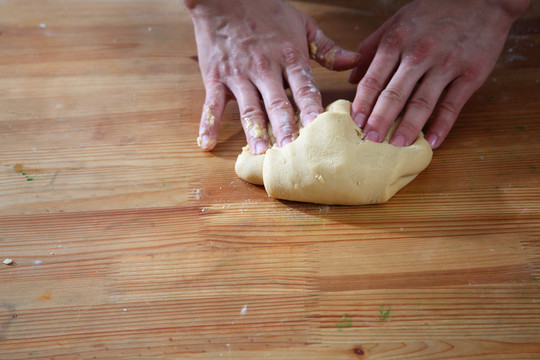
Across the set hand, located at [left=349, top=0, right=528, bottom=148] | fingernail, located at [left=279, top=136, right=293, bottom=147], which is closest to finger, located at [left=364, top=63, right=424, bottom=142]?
hand, located at [left=349, top=0, right=528, bottom=148]

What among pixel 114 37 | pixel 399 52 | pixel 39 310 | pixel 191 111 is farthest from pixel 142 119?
pixel 399 52

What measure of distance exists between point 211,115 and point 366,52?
23.7 inches

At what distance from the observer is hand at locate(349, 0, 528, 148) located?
1.33 m

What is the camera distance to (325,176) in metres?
1.20

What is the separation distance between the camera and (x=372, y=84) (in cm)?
139

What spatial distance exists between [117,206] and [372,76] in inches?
35.7

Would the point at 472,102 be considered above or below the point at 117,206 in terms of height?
above

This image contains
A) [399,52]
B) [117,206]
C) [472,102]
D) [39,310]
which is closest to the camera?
[39,310]

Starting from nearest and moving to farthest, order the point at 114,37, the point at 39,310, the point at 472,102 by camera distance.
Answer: the point at 39,310 → the point at 472,102 → the point at 114,37

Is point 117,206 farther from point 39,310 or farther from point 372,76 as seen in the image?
point 372,76

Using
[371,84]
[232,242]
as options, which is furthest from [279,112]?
[232,242]

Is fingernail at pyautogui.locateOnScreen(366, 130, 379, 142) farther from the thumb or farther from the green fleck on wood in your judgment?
the green fleck on wood

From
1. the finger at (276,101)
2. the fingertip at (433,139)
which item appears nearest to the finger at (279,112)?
the finger at (276,101)

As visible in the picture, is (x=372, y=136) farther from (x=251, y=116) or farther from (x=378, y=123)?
(x=251, y=116)
